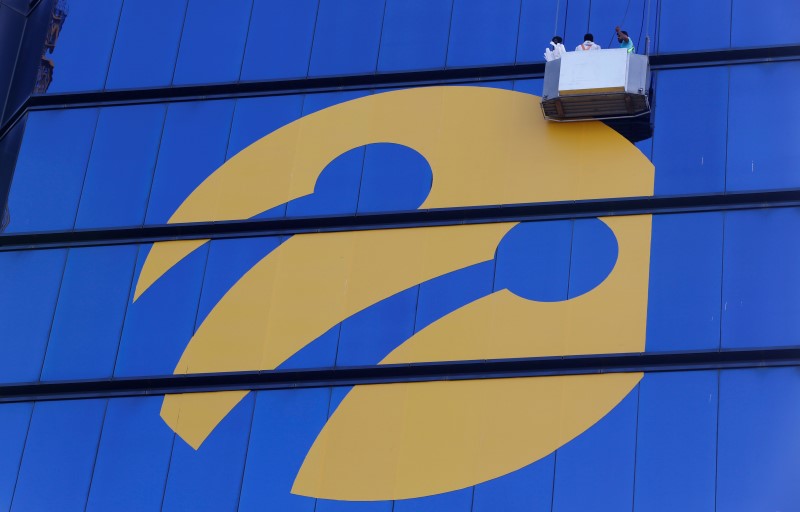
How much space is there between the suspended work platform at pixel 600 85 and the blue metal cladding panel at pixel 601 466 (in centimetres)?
510

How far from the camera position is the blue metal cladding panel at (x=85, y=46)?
38156 mm

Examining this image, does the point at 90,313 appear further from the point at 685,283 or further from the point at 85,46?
the point at 685,283

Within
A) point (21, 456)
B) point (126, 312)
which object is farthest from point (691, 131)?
point (21, 456)

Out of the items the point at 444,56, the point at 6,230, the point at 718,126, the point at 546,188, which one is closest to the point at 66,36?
the point at 6,230

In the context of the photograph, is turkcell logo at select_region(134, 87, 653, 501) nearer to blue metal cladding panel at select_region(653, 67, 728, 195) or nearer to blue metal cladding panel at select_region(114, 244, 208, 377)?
blue metal cladding panel at select_region(114, 244, 208, 377)

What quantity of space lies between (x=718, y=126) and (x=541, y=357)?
5.04 metres

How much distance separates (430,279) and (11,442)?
788 centimetres

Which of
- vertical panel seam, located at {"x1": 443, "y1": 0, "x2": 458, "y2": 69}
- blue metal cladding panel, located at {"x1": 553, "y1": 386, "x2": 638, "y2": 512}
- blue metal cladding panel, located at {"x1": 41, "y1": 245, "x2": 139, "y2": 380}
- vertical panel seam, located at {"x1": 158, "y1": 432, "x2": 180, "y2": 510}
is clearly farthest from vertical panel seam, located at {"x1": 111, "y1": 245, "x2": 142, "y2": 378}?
blue metal cladding panel, located at {"x1": 553, "y1": 386, "x2": 638, "y2": 512}

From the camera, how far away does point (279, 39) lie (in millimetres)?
37188

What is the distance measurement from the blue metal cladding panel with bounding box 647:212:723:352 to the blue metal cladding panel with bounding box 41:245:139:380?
9.51 meters

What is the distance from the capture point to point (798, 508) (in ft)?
99.8

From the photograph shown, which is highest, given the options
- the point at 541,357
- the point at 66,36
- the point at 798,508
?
the point at 66,36

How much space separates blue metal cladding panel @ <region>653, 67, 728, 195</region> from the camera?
3356 cm

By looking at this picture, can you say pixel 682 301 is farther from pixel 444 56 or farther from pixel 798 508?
pixel 444 56
